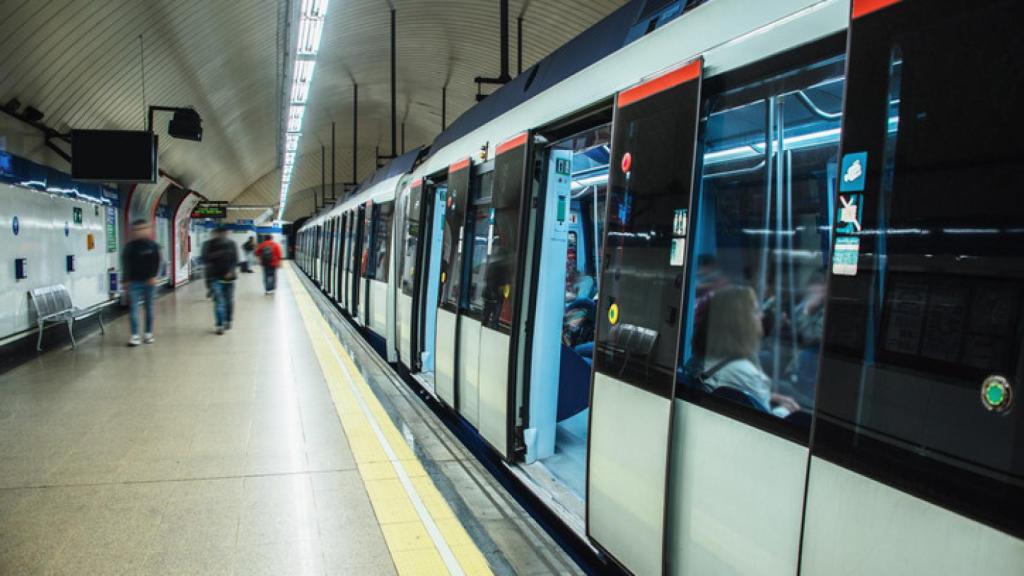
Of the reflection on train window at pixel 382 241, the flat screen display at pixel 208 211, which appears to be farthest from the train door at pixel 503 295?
the flat screen display at pixel 208 211

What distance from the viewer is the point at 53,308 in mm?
9055

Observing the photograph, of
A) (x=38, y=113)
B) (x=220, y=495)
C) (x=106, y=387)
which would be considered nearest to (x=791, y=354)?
(x=220, y=495)

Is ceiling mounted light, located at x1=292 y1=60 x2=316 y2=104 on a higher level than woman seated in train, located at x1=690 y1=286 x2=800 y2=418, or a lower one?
higher

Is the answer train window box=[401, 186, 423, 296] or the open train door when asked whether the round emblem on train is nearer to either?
the open train door

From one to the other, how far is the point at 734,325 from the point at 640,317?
399mm

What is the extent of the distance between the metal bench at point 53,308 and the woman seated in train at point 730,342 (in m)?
8.81

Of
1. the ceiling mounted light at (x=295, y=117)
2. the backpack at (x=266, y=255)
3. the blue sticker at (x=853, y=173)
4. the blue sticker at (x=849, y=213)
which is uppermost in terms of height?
the ceiling mounted light at (x=295, y=117)

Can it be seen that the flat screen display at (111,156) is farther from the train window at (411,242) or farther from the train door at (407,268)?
the train window at (411,242)

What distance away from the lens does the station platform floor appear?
3039 mm

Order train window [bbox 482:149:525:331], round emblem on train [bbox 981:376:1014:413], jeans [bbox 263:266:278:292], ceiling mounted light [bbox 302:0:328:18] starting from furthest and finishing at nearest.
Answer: jeans [bbox 263:266:278:292] < ceiling mounted light [bbox 302:0:328:18] < train window [bbox 482:149:525:331] < round emblem on train [bbox 981:376:1014:413]

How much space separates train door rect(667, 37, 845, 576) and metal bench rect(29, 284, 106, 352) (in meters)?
8.79

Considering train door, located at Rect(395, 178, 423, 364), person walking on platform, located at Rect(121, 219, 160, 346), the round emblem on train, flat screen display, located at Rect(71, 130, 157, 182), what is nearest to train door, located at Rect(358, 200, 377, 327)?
train door, located at Rect(395, 178, 423, 364)

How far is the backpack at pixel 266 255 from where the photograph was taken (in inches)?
666

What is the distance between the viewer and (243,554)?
304 centimetres
